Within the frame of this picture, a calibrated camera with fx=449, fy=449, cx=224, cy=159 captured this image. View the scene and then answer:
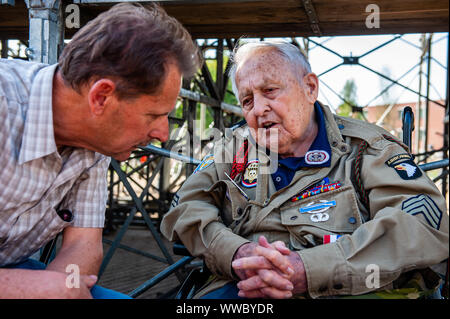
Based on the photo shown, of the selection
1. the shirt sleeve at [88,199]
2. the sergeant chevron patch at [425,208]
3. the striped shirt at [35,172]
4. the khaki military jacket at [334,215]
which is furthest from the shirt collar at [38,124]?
the sergeant chevron patch at [425,208]

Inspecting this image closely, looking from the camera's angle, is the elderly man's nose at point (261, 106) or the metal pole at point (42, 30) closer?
the elderly man's nose at point (261, 106)

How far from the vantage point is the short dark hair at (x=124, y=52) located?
1347 mm

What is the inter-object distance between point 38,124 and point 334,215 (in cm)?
113

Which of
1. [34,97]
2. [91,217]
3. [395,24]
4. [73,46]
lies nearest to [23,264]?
[91,217]

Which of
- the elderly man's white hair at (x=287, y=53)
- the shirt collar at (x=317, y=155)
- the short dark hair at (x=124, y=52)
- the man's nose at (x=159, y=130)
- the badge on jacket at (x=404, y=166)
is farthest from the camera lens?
the elderly man's white hair at (x=287, y=53)

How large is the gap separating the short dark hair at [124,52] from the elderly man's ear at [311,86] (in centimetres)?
79

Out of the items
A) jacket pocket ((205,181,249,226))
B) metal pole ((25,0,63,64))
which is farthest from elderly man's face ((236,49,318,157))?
metal pole ((25,0,63,64))

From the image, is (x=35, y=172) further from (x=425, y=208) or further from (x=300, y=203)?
(x=425, y=208)

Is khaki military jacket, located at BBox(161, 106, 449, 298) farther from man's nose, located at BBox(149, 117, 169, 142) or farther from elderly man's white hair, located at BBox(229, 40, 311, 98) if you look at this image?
man's nose, located at BBox(149, 117, 169, 142)

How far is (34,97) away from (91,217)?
18.6 inches

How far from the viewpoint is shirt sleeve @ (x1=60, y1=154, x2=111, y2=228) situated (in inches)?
62.9

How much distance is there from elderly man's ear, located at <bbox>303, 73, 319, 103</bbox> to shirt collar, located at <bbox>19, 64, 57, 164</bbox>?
111 cm

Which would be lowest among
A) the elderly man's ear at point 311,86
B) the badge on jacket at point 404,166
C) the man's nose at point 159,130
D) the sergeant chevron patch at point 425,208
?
the sergeant chevron patch at point 425,208

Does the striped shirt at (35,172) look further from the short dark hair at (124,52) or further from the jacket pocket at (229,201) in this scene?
the jacket pocket at (229,201)
